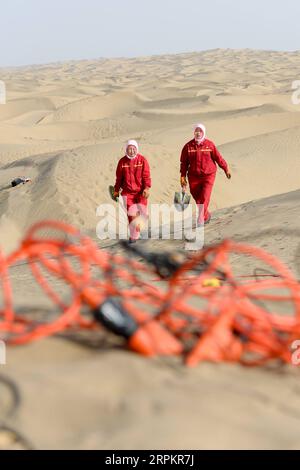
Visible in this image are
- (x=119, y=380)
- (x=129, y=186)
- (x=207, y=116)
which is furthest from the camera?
(x=207, y=116)

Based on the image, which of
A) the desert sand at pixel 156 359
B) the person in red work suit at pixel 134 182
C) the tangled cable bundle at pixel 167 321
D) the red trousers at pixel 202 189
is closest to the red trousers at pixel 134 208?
the person in red work suit at pixel 134 182

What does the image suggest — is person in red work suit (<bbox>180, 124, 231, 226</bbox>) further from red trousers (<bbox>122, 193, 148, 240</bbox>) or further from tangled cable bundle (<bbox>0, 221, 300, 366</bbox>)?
tangled cable bundle (<bbox>0, 221, 300, 366</bbox>)

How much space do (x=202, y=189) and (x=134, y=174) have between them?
2.86ft

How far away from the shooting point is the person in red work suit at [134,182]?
6.34 m

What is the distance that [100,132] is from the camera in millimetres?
21781

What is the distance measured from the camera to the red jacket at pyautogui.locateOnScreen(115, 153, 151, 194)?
250 inches

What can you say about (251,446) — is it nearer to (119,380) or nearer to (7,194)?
(119,380)

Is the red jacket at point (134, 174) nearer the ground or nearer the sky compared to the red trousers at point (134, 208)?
nearer the sky

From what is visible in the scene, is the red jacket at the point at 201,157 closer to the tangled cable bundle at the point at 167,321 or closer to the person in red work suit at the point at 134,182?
the person in red work suit at the point at 134,182

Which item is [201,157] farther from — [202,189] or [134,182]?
[134,182]

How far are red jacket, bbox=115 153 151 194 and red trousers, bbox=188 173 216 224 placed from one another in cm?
63
